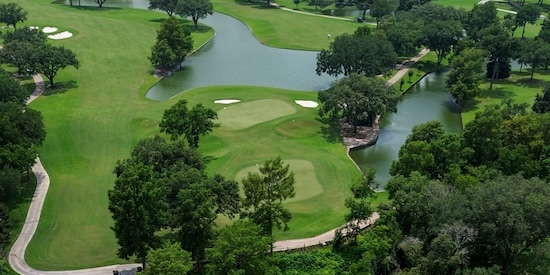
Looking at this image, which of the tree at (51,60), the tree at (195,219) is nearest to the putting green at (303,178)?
the tree at (195,219)

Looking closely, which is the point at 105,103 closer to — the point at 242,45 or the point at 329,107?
the point at 329,107

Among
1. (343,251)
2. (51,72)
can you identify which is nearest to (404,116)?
(343,251)

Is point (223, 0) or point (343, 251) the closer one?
point (343, 251)

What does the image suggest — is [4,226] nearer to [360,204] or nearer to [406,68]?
[360,204]

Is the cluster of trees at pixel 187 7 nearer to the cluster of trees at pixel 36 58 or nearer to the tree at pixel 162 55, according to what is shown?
the tree at pixel 162 55

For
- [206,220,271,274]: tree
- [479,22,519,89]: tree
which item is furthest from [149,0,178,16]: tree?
[206,220,271,274]: tree
